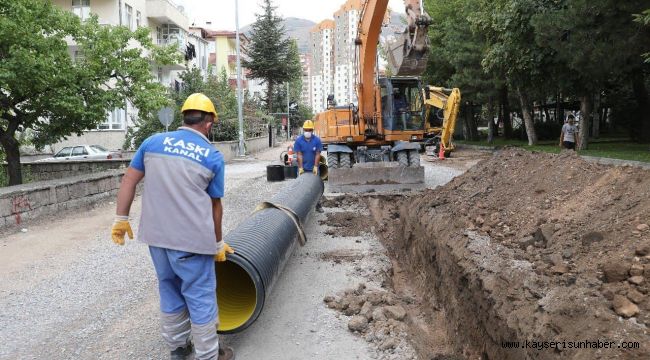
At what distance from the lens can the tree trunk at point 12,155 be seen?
11750mm

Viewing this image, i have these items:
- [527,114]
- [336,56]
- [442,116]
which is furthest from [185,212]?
[336,56]

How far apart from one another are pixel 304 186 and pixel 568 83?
1340 cm

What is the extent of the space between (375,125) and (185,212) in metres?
10.8

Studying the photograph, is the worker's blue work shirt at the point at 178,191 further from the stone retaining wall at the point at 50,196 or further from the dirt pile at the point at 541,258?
the stone retaining wall at the point at 50,196

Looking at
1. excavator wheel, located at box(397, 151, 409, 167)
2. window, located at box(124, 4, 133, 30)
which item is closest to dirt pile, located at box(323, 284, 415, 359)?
excavator wheel, located at box(397, 151, 409, 167)

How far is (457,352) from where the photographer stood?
484 cm

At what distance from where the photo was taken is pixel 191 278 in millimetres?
3676

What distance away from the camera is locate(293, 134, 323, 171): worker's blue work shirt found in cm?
982

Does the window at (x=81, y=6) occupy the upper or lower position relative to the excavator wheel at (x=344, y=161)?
upper

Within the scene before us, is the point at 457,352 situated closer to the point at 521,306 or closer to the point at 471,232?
the point at 521,306

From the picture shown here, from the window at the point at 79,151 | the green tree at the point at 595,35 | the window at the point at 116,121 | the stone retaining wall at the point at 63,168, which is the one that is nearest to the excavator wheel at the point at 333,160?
the stone retaining wall at the point at 63,168

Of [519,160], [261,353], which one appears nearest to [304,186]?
[519,160]

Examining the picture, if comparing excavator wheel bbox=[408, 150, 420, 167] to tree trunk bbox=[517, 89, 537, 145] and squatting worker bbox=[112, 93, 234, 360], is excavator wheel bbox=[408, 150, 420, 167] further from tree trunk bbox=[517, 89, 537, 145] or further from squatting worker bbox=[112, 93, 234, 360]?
tree trunk bbox=[517, 89, 537, 145]

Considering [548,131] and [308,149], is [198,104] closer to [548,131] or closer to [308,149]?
[308,149]
